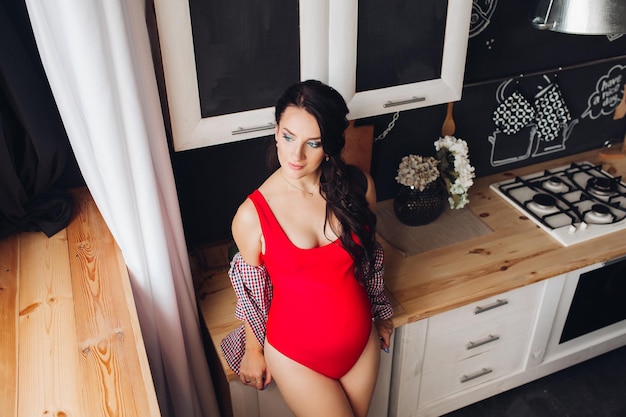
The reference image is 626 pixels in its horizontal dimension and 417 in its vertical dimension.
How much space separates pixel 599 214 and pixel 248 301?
1.44 metres

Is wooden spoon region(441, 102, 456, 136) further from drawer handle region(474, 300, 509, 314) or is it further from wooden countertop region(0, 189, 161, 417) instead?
wooden countertop region(0, 189, 161, 417)

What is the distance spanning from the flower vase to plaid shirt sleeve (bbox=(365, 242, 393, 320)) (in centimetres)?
44

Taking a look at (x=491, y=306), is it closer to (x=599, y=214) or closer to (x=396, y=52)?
(x=599, y=214)

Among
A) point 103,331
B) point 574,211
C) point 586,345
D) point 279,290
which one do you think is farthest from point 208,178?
point 586,345

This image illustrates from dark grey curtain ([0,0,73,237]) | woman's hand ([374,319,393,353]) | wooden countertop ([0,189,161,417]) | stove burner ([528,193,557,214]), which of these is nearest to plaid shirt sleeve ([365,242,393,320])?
woman's hand ([374,319,393,353])

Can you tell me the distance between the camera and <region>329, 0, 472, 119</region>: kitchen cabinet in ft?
5.38

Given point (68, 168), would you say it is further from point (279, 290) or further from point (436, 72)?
point (436, 72)

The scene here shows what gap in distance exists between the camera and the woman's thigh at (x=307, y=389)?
5.59ft

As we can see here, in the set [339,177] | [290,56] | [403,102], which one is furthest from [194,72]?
[403,102]

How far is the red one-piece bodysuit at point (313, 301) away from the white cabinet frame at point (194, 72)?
21 centimetres

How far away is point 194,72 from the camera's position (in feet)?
4.98

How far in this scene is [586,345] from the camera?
101 inches

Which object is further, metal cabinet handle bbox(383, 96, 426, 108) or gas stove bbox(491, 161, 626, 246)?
gas stove bbox(491, 161, 626, 246)

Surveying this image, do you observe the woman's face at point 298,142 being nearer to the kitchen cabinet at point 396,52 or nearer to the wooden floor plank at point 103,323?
the kitchen cabinet at point 396,52
